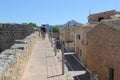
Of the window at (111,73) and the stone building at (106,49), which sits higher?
the stone building at (106,49)

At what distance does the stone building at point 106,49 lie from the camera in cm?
2517

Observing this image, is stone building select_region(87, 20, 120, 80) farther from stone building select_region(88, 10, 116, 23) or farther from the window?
stone building select_region(88, 10, 116, 23)

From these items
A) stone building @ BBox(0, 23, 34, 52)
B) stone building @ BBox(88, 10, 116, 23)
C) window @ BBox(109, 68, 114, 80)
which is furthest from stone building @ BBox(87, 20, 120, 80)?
stone building @ BBox(88, 10, 116, 23)

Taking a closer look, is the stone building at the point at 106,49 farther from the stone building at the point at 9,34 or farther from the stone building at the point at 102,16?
the stone building at the point at 102,16

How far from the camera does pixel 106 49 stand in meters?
27.4

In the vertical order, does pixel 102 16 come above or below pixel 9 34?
above

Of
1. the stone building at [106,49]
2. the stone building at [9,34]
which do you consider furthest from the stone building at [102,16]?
the stone building at [9,34]

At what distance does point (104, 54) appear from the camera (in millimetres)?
27969

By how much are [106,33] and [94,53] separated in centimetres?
483

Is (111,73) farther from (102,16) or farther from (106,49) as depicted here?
(102,16)

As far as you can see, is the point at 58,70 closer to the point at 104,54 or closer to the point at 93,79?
the point at 93,79

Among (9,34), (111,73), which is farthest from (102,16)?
(9,34)

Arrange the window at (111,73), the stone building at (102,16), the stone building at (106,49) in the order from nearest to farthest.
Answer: the stone building at (106,49) → the window at (111,73) → the stone building at (102,16)

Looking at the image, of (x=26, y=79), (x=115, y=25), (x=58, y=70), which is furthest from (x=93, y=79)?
(x=115, y=25)
